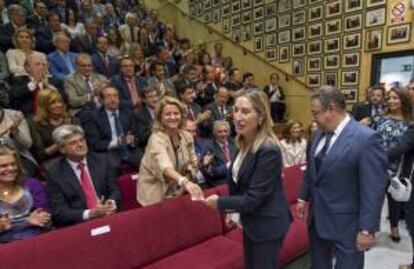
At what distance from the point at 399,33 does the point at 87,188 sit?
5.23 meters

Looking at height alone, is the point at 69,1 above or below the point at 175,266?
above

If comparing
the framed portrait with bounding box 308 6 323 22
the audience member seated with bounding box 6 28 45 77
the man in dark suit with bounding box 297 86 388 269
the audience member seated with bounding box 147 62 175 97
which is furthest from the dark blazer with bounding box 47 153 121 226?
the framed portrait with bounding box 308 6 323 22

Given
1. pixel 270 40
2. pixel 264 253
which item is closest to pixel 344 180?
pixel 264 253

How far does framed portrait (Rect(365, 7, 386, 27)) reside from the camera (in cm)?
570

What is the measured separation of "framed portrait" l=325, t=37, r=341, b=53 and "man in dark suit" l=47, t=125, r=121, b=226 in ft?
17.5

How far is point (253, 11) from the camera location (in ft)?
26.3

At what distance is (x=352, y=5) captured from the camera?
6.10m

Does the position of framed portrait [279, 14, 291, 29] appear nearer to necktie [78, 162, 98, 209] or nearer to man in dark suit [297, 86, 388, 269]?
man in dark suit [297, 86, 388, 269]

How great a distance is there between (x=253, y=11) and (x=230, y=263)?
6.89m

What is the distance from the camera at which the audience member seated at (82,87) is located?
3.94m

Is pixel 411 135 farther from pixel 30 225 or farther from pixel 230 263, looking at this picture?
pixel 30 225

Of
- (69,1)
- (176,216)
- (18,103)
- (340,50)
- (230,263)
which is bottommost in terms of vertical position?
(230,263)

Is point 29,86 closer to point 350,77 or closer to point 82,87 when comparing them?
point 82,87

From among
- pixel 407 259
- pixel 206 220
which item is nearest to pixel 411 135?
pixel 407 259
